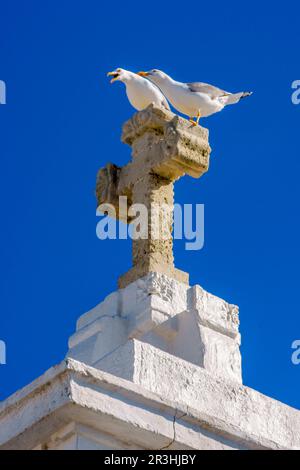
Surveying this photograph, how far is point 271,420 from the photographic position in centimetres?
726

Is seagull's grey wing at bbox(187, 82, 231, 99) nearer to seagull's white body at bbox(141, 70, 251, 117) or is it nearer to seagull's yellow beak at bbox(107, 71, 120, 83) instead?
seagull's white body at bbox(141, 70, 251, 117)

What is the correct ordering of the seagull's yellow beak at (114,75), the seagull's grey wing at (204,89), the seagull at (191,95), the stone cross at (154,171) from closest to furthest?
1. the stone cross at (154,171)
2. the seagull at (191,95)
3. the seagull's grey wing at (204,89)
4. the seagull's yellow beak at (114,75)

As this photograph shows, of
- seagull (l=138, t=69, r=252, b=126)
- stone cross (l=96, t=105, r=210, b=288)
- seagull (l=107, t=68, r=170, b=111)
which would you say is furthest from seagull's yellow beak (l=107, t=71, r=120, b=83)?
stone cross (l=96, t=105, r=210, b=288)

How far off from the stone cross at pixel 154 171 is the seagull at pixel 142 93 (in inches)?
27.1

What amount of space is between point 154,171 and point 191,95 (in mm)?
1270

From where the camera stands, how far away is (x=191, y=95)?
33.2 ft

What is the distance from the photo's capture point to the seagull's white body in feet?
33.0

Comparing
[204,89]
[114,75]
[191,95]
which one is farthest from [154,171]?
[114,75]

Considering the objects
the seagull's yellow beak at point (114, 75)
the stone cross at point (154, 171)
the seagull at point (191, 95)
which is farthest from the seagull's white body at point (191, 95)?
the stone cross at point (154, 171)

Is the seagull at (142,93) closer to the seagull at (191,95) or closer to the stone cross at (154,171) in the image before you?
the seagull at (191,95)

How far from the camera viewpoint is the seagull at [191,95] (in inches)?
396

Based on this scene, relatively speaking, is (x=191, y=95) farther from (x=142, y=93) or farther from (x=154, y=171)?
(x=154, y=171)
